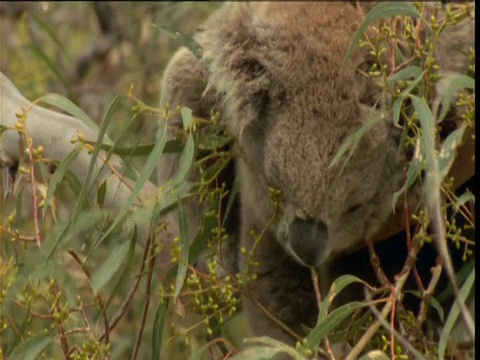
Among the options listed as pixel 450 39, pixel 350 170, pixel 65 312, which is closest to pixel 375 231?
pixel 350 170

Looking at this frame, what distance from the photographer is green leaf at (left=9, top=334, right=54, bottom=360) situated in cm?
167

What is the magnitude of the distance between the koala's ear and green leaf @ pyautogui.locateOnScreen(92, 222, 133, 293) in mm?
295

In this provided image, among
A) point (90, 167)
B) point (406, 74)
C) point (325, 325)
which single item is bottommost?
point (325, 325)

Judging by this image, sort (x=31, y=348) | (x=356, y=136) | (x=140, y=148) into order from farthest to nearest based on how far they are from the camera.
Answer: (x=140, y=148) < (x=31, y=348) < (x=356, y=136)

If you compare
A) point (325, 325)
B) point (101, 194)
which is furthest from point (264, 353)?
point (101, 194)

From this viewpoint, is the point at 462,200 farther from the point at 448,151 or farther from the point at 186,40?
the point at 186,40

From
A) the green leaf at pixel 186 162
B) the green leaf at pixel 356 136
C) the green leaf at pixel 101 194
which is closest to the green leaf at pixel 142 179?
the green leaf at pixel 186 162

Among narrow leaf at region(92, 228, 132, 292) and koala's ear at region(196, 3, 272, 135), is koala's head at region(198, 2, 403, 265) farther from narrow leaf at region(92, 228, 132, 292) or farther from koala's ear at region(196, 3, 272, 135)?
narrow leaf at region(92, 228, 132, 292)

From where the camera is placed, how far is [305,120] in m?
1.78

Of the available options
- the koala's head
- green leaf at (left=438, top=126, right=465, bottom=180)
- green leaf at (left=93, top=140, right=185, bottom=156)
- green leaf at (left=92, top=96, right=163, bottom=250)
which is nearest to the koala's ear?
the koala's head

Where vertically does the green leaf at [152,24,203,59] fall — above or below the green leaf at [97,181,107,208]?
above

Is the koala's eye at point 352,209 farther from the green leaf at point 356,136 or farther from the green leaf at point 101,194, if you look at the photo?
the green leaf at point 101,194

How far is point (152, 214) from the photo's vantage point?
167 centimetres

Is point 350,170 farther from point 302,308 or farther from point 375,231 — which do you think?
point 302,308
